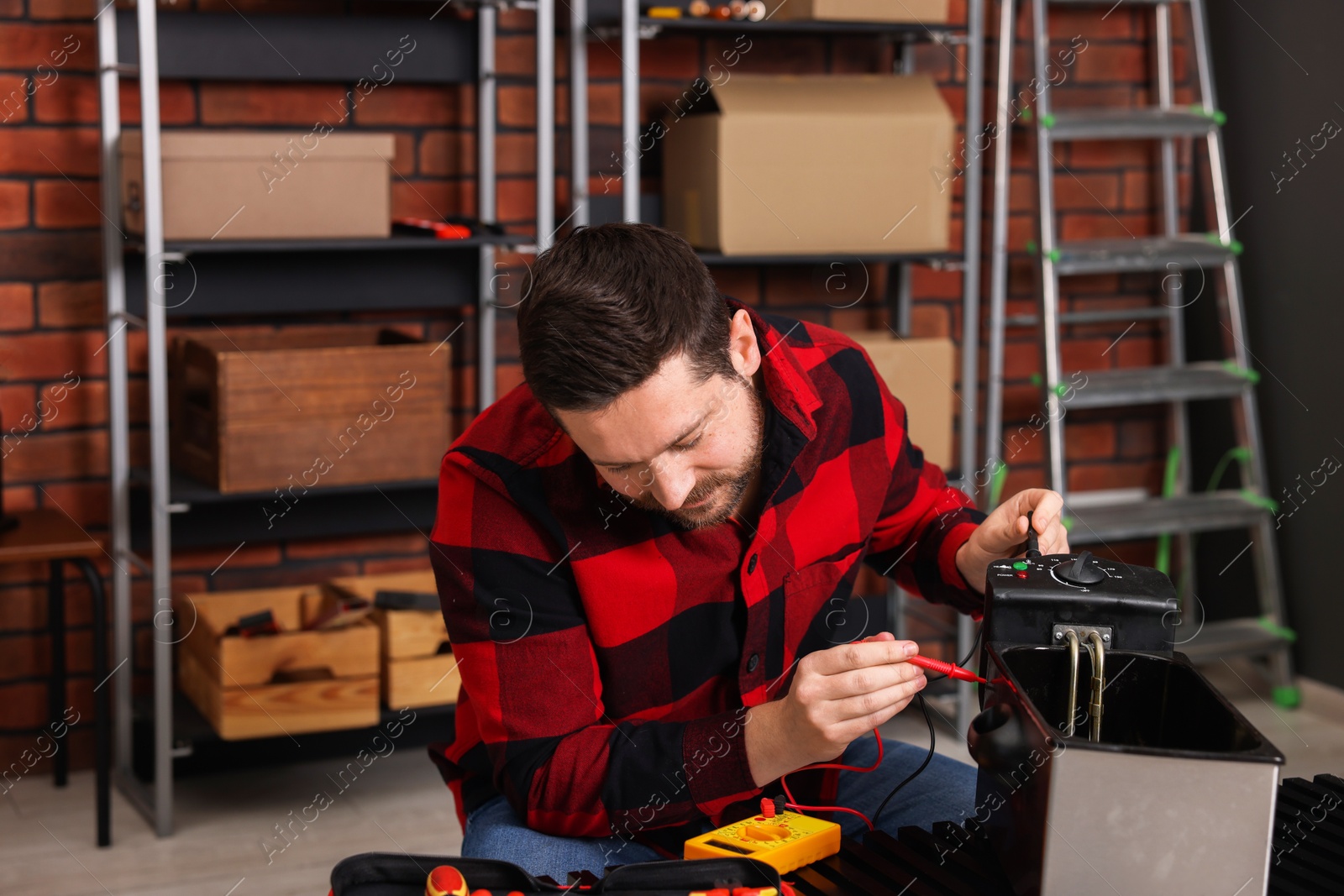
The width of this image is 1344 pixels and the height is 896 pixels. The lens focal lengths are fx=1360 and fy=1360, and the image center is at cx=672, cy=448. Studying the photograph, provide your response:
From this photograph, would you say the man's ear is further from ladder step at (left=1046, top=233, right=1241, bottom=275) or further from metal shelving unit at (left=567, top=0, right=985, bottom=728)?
ladder step at (left=1046, top=233, right=1241, bottom=275)

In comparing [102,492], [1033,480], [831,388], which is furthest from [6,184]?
[1033,480]

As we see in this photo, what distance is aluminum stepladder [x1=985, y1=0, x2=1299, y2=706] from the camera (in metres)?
2.68

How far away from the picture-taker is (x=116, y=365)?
7.50ft

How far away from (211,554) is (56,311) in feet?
1.69

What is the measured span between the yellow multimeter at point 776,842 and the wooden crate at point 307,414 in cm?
135

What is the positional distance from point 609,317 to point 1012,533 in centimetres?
48

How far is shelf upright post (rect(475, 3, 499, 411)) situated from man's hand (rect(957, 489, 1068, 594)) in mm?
1343

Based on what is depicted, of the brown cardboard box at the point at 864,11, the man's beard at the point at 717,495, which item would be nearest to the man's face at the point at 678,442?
the man's beard at the point at 717,495

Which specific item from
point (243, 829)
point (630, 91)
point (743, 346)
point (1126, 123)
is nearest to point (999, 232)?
point (1126, 123)

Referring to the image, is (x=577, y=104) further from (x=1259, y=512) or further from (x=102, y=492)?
(x=1259, y=512)

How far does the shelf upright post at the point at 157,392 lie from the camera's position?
2.07 m

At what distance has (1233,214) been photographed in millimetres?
2932

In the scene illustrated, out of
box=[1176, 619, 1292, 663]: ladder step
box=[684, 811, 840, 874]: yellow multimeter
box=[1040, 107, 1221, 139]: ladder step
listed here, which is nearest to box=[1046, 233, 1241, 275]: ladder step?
box=[1040, 107, 1221, 139]: ladder step

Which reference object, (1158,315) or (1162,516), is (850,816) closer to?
(1162,516)
